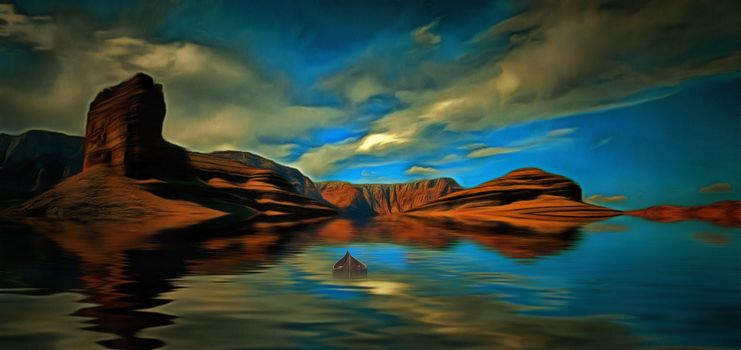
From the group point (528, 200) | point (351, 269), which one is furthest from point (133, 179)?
point (528, 200)

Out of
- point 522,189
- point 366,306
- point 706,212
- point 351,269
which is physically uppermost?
point 522,189

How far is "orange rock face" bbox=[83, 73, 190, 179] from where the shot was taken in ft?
381

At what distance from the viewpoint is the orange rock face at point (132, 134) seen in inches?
4576

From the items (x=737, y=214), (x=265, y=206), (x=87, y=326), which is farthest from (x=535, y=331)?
(x=737, y=214)

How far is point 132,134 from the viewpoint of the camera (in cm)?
11912

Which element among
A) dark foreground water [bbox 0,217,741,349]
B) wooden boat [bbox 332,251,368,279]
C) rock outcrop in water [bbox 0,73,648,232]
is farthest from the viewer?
rock outcrop in water [bbox 0,73,648,232]

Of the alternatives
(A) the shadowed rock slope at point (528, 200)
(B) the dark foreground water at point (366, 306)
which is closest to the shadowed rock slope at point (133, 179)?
(A) the shadowed rock slope at point (528, 200)

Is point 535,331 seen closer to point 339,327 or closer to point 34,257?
point 339,327

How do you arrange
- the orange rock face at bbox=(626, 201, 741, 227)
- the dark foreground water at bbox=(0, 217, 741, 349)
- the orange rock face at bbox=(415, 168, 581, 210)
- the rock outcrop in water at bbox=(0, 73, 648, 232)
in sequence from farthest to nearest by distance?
1. the orange rock face at bbox=(415, 168, 581, 210)
2. the orange rock face at bbox=(626, 201, 741, 227)
3. the rock outcrop in water at bbox=(0, 73, 648, 232)
4. the dark foreground water at bbox=(0, 217, 741, 349)

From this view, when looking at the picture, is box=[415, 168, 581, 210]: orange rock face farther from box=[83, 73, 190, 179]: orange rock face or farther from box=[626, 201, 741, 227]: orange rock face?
box=[83, 73, 190, 179]: orange rock face

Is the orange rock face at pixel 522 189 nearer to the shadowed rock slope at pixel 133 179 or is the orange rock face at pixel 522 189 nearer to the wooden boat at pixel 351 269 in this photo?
the shadowed rock slope at pixel 133 179

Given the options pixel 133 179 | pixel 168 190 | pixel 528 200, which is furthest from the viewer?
pixel 528 200

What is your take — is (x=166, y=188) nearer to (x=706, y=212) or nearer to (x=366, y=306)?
(x=366, y=306)

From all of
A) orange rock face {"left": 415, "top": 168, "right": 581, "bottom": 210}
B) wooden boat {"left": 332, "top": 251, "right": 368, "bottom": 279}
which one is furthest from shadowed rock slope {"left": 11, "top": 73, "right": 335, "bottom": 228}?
orange rock face {"left": 415, "top": 168, "right": 581, "bottom": 210}
